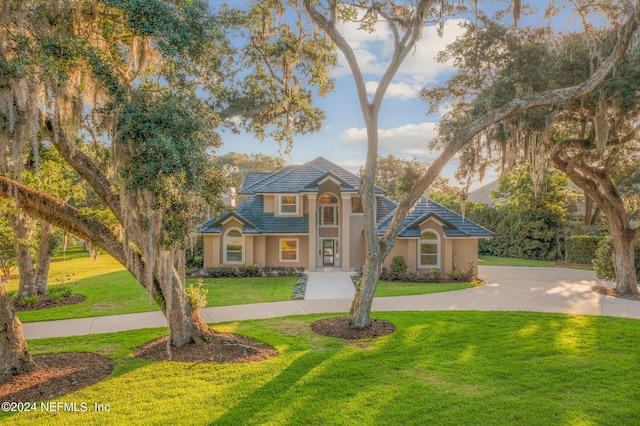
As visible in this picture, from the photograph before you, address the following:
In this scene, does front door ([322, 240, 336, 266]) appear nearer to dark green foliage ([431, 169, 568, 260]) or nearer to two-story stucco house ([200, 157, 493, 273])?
two-story stucco house ([200, 157, 493, 273])

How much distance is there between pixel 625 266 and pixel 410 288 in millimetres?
7047

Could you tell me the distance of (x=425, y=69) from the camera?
1185cm

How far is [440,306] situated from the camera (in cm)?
1095

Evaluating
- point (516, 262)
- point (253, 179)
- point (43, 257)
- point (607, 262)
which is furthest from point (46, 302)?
point (516, 262)

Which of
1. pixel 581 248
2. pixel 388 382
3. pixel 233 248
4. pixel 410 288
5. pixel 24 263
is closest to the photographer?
pixel 388 382

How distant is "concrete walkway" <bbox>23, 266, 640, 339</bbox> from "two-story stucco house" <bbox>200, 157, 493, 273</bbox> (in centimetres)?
268

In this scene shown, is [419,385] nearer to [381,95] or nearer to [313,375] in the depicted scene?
[313,375]

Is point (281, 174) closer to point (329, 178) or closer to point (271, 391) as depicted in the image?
point (329, 178)

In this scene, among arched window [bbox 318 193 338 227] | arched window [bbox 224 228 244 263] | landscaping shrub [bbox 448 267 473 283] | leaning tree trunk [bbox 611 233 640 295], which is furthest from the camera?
arched window [bbox 318 193 338 227]

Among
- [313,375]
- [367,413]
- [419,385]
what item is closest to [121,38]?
[313,375]

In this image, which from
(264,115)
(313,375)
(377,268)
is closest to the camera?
(313,375)

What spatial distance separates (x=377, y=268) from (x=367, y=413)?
3904 mm

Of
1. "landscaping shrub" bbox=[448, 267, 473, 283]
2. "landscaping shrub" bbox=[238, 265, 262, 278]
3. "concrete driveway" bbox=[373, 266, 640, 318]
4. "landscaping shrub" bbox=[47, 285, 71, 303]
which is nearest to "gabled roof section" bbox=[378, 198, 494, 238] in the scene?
"landscaping shrub" bbox=[448, 267, 473, 283]

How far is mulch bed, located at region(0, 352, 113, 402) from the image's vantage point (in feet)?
17.5
